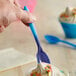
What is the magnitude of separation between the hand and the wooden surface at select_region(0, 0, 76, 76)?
20 cm

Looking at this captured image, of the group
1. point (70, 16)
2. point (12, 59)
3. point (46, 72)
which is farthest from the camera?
point (70, 16)

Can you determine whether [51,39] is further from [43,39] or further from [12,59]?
[12,59]

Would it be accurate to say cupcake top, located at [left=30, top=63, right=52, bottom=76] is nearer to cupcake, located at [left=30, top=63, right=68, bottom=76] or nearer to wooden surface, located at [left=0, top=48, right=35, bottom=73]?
cupcake, located at [left=30, top=63, right=68, bottom=76]

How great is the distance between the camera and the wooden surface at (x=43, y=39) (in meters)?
0.73

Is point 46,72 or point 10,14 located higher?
point 10,14

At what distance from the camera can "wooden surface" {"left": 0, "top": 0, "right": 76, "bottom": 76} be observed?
0.73 m

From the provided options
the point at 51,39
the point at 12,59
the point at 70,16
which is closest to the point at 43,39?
the point at 51,39

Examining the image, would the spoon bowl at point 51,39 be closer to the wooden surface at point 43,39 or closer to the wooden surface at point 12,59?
the wooden surface at point 43,39

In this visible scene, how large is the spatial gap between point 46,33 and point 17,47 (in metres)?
0.17

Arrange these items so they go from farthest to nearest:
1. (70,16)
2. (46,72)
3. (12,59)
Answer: (70,16) < (12,59) < (46,72)

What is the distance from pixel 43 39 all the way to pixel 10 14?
1.27 ft

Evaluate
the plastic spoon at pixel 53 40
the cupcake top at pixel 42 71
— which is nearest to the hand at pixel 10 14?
the cupcake top at pixel 42 71

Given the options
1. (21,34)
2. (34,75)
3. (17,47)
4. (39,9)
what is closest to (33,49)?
(17,47)

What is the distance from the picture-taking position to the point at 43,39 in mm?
920
